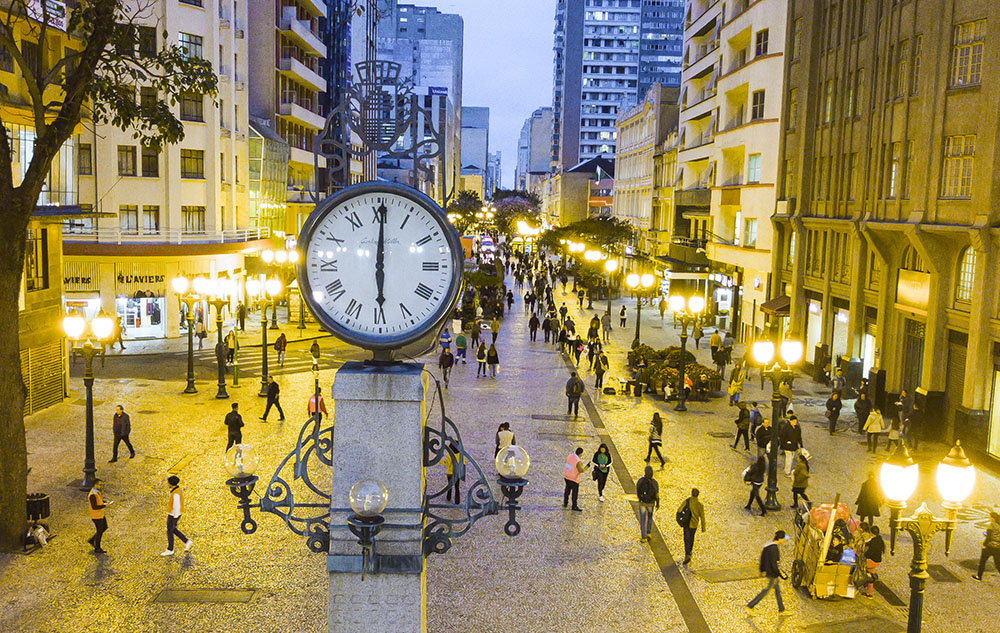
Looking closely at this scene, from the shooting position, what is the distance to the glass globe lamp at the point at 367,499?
6.18m

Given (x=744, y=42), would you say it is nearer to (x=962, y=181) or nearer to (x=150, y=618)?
(x=962, y=181)

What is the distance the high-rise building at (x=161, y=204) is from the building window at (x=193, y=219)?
0.16 ft

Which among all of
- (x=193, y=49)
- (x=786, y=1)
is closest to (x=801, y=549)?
(x=786, y=1)

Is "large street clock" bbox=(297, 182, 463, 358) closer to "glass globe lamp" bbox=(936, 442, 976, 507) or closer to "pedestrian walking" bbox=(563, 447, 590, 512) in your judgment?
"glass globe lamp" bbox=(936, 442, 976, 507)

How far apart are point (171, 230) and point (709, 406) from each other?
2683 cm

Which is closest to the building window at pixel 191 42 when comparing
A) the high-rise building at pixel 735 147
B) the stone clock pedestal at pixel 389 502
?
the high-rise building at pixel 735 147

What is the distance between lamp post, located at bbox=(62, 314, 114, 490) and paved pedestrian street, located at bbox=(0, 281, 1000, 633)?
21.1 inches

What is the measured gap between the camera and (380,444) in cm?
646

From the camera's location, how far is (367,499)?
6184mm

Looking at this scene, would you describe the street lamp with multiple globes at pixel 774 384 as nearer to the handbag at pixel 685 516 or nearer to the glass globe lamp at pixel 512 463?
the handbag at pixel 685 516

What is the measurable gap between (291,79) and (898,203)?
45.5 meters

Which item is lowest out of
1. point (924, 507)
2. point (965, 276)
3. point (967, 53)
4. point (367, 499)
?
point (924, 507)

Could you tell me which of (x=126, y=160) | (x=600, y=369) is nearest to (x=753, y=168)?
(x=600, y=369)

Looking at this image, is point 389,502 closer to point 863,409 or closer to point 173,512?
point 173,512
